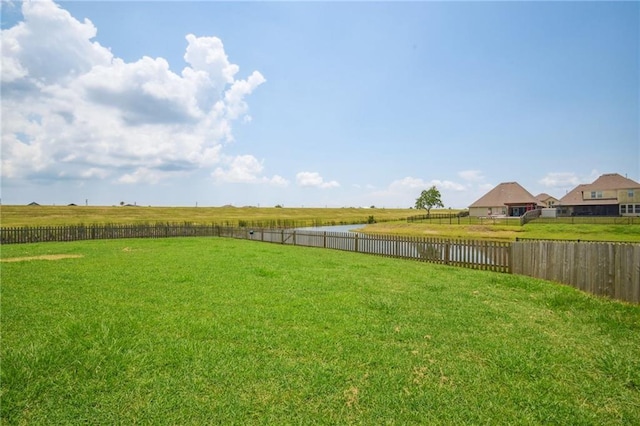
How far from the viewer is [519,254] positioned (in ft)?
40.9

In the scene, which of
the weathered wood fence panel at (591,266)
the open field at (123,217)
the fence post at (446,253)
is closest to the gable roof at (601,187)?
the open field at (123,217)

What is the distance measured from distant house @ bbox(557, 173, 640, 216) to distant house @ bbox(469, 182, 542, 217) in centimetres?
627

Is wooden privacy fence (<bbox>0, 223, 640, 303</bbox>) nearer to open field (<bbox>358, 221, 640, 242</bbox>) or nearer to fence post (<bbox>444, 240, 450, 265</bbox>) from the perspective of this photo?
fence post (<bbox>444, 240, 450, 265</bbox>)

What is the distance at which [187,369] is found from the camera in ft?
14.8

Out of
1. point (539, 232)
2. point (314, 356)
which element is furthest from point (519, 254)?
point (539, 232)

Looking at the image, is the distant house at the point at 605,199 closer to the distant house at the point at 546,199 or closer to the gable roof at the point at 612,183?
the gable roof at the point at 612,183

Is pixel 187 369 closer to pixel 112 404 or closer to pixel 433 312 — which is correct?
pixel 112 404

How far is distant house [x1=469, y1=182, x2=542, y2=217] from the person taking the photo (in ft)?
213

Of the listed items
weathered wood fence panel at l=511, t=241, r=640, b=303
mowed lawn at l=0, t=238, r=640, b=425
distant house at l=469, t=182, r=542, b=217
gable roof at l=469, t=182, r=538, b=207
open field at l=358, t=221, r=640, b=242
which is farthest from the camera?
gable roof at l=469, t=182, r=538, b=207

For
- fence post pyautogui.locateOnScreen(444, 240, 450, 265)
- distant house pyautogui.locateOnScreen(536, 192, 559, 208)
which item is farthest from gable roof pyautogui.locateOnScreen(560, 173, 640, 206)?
fence post pyautogui.locateOnScreen(444, 240, 450, 265)

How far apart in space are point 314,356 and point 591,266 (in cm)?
915

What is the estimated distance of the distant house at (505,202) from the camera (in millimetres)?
64875

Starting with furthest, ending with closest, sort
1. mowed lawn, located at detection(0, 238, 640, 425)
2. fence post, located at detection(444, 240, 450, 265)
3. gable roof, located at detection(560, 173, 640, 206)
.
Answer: gable roof, located at detection(560, 173, 640, 206), fence post, located at detection(444, 240, 450, 265), mowed lawn, located at detection(0, 238, 640, 425)

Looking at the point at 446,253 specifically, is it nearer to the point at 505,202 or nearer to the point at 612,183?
the point at 505,202
